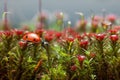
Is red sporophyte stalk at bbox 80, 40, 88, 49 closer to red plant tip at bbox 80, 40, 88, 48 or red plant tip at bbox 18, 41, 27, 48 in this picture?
red plant tip at bbox 80, 40, 88, 48

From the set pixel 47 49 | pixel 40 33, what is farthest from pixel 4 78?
pixel 40 33

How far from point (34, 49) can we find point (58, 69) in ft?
0.42

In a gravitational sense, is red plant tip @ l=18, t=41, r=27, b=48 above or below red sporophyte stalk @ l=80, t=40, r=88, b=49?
above

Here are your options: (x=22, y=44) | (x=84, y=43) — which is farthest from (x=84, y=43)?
(x=22, y=44)

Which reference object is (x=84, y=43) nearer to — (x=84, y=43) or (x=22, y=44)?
(x=84, y=43)

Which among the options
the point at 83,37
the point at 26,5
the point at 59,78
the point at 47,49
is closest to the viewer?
the point at 59,78

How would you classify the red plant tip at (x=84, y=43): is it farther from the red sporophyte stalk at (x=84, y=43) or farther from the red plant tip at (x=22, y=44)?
the red plant tip at (x=22, y=44)

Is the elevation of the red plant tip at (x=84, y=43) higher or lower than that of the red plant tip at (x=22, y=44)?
lower

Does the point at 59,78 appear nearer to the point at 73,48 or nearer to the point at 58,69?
the point at 58,69

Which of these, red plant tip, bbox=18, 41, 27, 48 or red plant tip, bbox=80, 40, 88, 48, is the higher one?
red plant tip, bbox=18, 41, 27, 48

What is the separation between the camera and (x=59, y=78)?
3.44ft

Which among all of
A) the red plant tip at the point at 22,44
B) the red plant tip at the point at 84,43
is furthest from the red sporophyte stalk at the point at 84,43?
the red plant tip at the point at 22,44

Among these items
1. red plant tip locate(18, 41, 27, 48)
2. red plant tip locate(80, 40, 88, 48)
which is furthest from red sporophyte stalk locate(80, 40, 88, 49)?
red plant tip locate(18, 41, 27, 48)

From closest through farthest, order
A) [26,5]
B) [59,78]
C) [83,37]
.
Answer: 1. [59,78]
2. [83,37]
3. [26,5]
